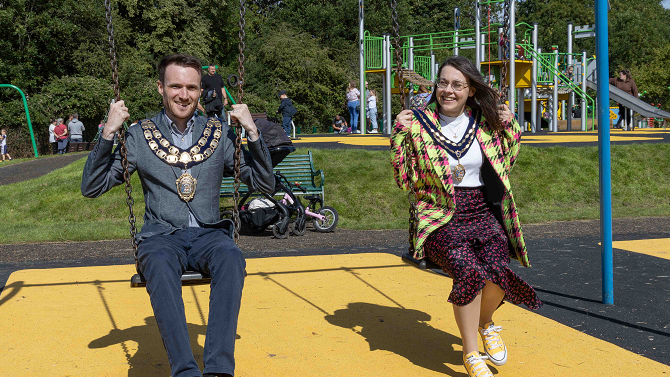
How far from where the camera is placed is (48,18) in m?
35.6

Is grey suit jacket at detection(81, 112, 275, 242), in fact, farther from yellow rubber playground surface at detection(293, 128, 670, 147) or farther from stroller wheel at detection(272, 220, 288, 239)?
yellow rubber playground surface at detection(293, 128, 670, 147)

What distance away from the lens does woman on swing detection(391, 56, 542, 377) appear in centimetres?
342

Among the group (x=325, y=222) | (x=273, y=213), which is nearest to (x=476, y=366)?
(x=273, y=213)

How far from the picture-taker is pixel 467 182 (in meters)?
3.49

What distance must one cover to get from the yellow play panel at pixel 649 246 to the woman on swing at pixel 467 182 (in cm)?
379

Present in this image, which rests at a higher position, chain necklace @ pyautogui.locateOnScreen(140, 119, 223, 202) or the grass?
chain necklace @ pyautogui.locateOnScreen(140, 119, 223, 202)

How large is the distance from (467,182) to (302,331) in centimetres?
151

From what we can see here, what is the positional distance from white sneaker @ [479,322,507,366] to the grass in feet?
19.0

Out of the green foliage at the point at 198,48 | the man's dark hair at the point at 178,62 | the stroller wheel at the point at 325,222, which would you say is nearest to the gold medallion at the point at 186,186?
the man's dark hair at the point at 178,62

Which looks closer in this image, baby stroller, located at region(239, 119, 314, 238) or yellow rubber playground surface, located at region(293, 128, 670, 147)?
baby stroller, located at region(239, 119, 314, 238)

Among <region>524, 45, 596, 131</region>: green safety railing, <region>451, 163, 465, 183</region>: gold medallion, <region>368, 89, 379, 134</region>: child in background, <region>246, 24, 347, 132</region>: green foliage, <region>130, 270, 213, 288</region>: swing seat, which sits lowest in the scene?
<region>130, 270, 213, 288</region>: swing seat

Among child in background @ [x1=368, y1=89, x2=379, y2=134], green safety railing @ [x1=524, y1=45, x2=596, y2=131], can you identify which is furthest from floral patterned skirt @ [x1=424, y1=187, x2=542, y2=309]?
child in background @ [x1=368, y1=89, x2=379, y2=134]

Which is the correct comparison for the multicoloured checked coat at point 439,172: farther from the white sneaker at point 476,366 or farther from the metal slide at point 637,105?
the metal slide at point 637,105

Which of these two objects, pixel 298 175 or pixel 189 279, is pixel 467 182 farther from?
pixel 298 175
